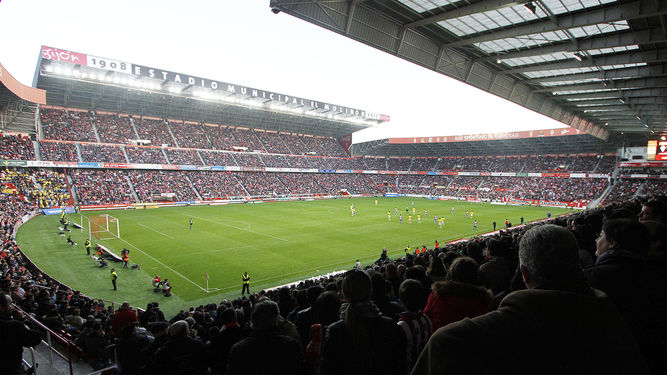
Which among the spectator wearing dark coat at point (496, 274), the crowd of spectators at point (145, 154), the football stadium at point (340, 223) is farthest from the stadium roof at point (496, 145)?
the spectator wearing dark coat at point (496, 274)

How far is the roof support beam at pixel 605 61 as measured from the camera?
1273cm

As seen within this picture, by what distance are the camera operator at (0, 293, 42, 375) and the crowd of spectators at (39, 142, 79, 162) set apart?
165 ft

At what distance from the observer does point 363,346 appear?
8.90ft

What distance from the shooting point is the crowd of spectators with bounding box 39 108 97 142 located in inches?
1865

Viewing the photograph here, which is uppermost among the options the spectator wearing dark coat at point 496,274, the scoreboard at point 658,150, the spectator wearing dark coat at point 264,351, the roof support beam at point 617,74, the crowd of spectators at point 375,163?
the roof support beam at point 617,74

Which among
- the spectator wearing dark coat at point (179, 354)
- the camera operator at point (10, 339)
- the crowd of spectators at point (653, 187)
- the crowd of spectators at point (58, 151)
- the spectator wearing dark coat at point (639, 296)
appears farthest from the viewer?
the crowd of spectators at point (653, 187)

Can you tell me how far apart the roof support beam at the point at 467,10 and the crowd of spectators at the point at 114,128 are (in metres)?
55.7

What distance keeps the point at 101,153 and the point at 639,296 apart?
5889 centimetres

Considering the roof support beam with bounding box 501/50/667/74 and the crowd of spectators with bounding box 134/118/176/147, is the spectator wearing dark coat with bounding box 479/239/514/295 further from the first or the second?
the crowd of spectators with bounding box 134/118/176/147

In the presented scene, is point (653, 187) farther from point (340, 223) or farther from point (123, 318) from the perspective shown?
point (123, 318)

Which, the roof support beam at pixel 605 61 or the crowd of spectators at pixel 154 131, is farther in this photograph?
the crowd of spectators at pixel 154 131

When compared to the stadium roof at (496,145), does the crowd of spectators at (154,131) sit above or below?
below

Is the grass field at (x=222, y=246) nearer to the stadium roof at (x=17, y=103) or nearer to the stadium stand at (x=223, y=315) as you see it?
the stadium stand at (x=223, y=315)

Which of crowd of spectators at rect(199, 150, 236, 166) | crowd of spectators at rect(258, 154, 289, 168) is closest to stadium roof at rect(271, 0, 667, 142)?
crowd of spectators at rect(199, 150, 236, 166)
